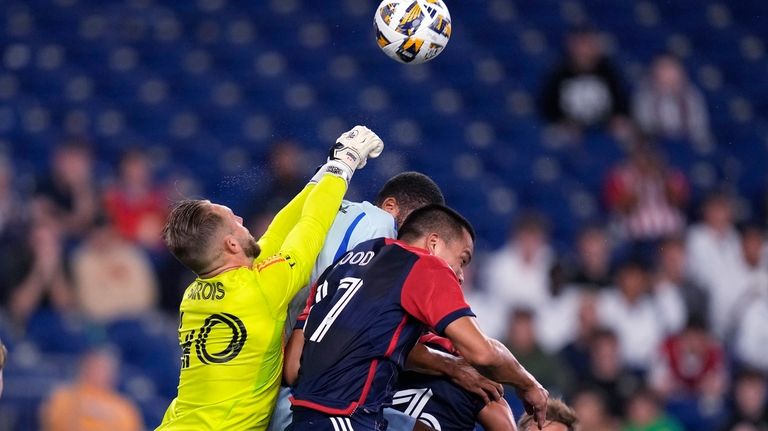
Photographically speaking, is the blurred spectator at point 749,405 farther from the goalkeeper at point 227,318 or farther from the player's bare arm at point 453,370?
the goalkeeper at point 227,318

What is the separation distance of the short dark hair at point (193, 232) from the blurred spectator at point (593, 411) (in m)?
4.76

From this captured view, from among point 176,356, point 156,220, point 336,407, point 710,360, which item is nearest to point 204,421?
point 336,407

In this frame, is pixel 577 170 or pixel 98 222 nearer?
pixel 98 222

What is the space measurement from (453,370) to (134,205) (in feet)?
19.6

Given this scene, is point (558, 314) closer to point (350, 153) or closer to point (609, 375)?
point (609, 375)

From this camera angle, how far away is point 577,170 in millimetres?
13500

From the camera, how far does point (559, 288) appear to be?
36.4ft

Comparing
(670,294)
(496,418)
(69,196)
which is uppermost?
(496,418)

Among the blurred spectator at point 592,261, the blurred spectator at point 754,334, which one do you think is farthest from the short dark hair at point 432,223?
the blurred spectator at point 754,334

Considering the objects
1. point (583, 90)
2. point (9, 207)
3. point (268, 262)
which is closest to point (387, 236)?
point (268, 262)

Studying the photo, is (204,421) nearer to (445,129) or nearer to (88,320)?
(88,320)

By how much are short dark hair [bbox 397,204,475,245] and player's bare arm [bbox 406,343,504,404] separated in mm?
468

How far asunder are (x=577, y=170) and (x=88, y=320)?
558 cm

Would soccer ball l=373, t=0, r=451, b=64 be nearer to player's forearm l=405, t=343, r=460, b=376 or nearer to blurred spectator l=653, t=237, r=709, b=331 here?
player's forearm l=405, t=343, r=460, b=376
